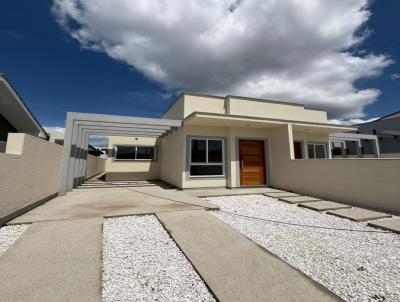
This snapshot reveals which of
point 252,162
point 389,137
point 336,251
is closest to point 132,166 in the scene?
point 252,162

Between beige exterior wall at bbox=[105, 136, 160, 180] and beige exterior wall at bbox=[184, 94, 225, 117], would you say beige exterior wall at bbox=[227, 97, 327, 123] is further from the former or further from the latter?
beige exterior wall at bbox=[105, 136, 160, 180]

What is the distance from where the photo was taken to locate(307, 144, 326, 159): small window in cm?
1107

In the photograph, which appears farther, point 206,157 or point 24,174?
point 206,157

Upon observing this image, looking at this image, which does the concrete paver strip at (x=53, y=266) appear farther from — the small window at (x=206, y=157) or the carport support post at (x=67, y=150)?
the small window at (x=206, y=157)

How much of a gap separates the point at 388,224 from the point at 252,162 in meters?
5.76

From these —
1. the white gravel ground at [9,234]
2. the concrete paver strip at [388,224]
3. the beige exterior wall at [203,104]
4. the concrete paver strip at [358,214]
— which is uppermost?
the beige exterior wall at [203,104]

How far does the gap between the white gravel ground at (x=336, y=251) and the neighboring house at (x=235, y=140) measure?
4034mm

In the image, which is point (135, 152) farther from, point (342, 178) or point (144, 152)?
point (342, 178)

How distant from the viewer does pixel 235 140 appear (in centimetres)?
913

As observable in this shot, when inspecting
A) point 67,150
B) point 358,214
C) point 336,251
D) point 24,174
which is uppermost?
point 67,150

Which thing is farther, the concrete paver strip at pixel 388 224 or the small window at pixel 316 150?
the small window at pixel 316 150

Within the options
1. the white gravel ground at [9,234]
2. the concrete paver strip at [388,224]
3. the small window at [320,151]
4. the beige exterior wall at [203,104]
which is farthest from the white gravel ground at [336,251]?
the small window at [320,151]

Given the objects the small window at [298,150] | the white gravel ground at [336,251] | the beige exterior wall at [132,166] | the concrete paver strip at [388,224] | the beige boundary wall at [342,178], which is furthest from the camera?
the beige exterior wall at [132,166]

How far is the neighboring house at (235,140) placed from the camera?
28.0ft
